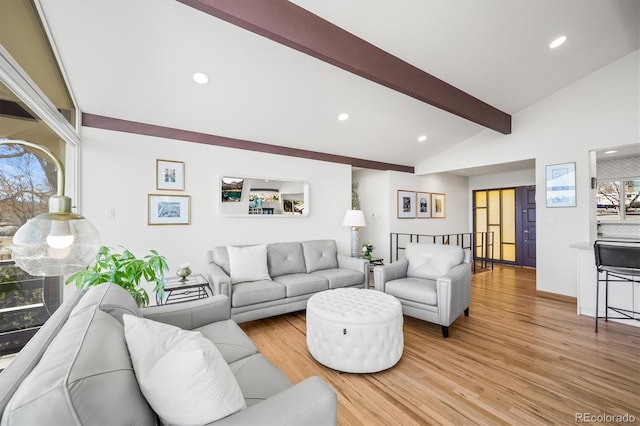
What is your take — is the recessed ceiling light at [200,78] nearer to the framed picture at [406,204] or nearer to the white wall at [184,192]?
the white wall at [184,192]

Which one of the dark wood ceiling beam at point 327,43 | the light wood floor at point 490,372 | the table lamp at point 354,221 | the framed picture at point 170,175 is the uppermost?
the dark wood ceiling beam at point 327,43

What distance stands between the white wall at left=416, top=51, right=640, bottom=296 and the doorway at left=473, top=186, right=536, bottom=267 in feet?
6.94

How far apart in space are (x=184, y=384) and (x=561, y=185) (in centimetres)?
517

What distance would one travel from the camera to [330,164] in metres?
4.89

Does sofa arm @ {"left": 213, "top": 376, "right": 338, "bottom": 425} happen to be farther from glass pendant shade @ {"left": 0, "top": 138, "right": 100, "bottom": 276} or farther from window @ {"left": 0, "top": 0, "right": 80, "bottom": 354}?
window @ {"left": 0, "top": 0, "right": 80, "bottom": 354}

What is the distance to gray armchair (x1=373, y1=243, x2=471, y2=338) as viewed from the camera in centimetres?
278

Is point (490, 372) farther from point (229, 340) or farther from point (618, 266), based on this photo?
point (229, 340)

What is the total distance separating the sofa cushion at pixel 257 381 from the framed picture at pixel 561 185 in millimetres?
4674

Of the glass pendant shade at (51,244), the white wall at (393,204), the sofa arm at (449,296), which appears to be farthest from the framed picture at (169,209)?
the white wall at (393,204)

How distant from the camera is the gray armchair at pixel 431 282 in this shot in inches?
109

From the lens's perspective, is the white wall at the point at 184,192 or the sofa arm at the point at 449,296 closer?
the sofa arm at the point at 449,296

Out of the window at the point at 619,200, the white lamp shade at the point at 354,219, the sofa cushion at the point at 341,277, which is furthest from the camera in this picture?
the window at the point at 619,200

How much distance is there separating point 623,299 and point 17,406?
4.83 metres

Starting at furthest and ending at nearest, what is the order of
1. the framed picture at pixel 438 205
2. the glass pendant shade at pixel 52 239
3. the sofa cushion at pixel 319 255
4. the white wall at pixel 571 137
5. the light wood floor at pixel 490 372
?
the framed picture at pixel 438 205
the sofa cushion at pixel 319 255
the white wall at pixel 571 137
the light wood floor at pixel 490 372
the glass pendant shade at pixel 52 239
